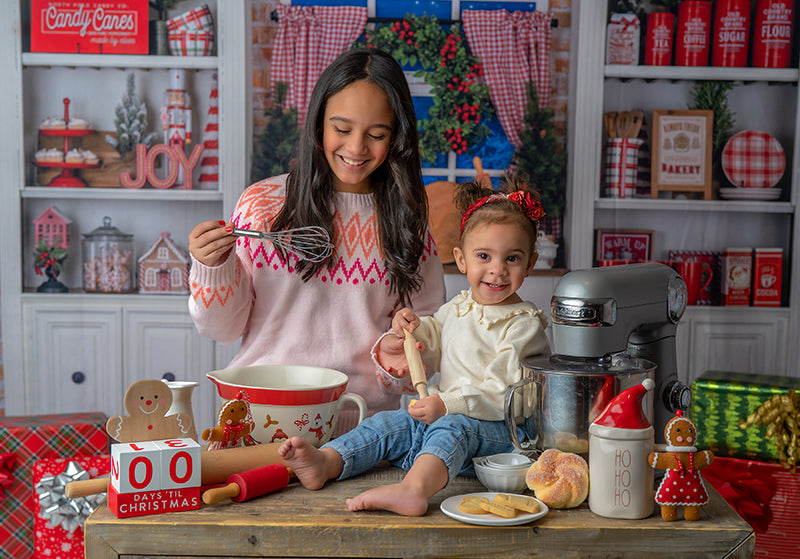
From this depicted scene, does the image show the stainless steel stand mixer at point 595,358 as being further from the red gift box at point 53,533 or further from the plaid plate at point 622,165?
the plaid plate at point 622,165

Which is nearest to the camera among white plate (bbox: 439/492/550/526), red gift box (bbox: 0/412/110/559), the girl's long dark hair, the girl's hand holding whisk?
white plate (bbox: 439/492/550/526)

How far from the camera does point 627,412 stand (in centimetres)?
86

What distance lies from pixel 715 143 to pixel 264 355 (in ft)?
7.57

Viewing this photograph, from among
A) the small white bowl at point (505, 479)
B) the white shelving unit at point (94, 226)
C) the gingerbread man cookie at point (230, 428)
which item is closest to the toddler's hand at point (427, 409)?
the small white bowl at point (505, 479)

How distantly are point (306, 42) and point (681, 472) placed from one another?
2.58 m

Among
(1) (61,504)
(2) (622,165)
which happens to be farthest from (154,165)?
(2) (622,165)

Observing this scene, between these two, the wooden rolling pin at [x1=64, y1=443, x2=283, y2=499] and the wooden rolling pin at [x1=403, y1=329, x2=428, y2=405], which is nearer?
the wooden rolling pin at [x1=64, y1=443, x2=283, y2=499]

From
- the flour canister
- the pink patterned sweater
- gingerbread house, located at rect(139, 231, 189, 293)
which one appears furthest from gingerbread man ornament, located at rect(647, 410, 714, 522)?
gingerbread house, located at rect(139, 231, 189, 293)

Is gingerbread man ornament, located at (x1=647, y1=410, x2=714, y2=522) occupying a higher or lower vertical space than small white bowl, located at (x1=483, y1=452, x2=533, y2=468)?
higher

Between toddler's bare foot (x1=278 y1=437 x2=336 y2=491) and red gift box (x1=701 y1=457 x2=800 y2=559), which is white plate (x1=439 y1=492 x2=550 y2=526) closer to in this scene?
toddler's bare foot (x1=278 y1=437 x2=336 y2=491)

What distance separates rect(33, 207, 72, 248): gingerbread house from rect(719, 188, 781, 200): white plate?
2711 mm

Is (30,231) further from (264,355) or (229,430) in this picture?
(229,430)

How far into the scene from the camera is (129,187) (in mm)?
2953

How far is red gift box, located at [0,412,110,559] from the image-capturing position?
1.65 m
